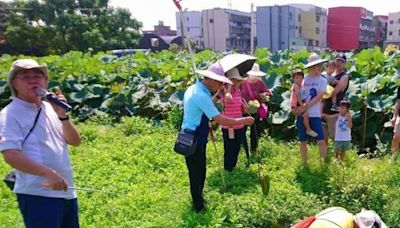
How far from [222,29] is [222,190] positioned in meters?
43.5

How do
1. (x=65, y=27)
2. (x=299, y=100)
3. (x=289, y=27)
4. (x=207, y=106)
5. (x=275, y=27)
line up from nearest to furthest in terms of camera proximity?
(x=207, y=106) < (x=299, y=100) < (x=65, y=27) < (x=275, y=27) < (x=289, y=27)

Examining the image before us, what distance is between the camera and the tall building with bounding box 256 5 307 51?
40.4 metres

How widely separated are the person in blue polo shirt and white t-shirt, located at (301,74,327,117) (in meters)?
1.15

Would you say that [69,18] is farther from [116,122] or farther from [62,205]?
[62,205]

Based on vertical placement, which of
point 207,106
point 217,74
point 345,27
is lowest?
point 345,27

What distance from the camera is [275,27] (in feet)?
134

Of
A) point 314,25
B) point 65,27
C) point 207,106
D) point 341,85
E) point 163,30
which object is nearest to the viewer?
point 207,106

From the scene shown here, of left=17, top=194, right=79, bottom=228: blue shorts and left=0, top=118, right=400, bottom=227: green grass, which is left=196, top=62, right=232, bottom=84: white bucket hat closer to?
left=0, top=118, right=400, bottom=227: green grass

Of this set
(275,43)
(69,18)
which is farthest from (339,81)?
(275,43)

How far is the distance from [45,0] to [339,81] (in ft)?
79.6

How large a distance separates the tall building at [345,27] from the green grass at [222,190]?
42.5m

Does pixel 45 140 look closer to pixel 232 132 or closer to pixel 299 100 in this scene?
pixel 232 132

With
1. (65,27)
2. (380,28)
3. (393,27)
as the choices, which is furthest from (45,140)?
(380,28)

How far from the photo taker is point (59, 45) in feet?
87.8
